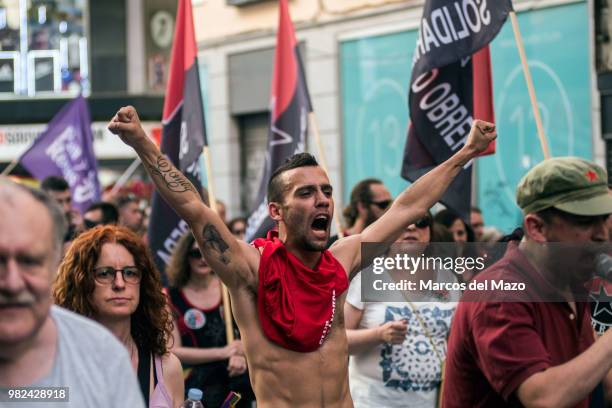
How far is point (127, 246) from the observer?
5273 mm

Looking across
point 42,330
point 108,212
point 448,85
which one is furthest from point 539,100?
point 42,330

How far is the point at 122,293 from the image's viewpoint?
5.14m

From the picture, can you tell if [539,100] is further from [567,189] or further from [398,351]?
[567,189]

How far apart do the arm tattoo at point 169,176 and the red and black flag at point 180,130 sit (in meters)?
4.35

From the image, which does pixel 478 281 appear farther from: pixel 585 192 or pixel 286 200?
pixel 286 200

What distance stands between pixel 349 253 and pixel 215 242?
0.72 metres

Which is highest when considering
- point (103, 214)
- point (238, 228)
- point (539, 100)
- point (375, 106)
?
point (539, 100)

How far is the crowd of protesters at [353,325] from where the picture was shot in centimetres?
242

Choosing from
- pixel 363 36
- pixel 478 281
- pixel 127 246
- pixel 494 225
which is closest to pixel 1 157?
pixel 363 36

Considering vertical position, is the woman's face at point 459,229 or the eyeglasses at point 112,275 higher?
the eyeglasses at point 112,275

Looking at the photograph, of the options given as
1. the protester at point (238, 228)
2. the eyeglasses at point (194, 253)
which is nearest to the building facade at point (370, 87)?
the protester at point (238, 228)

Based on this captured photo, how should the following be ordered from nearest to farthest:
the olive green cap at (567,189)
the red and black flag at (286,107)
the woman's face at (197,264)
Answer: the olive green cap at (567,189), the woman's face at (197,264), the red and black flag at (286,107)

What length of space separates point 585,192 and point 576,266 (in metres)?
0.23

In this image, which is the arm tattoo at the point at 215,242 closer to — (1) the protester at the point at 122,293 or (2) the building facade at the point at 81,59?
(1) the protester at the point at 122,293
